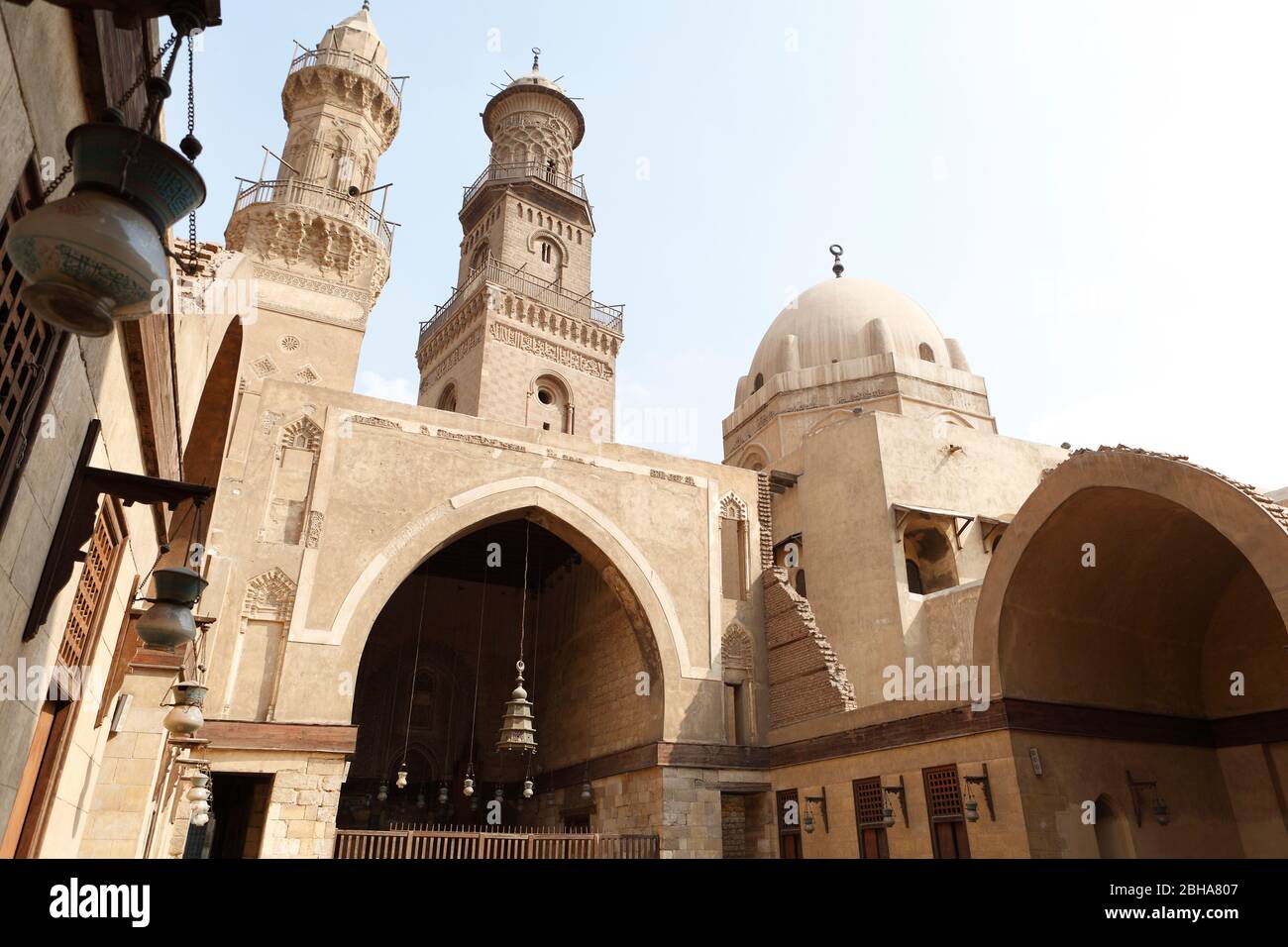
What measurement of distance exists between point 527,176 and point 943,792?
74.4 feet

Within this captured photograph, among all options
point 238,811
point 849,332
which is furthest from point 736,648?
point 849,332

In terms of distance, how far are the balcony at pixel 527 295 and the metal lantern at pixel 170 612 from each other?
2153cm

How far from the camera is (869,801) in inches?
472

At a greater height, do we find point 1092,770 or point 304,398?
point 304,398

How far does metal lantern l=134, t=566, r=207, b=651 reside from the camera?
4031 mm

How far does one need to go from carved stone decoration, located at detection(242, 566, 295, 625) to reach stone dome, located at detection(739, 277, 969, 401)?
15.1 metres

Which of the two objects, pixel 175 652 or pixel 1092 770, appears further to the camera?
pixel 1092 770

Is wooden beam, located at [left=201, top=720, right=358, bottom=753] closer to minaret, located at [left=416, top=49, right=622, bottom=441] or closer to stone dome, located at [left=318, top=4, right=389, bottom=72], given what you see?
minaret, located at [left=416, top=49, right=622, bottom=441]

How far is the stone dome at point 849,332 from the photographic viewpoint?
76.8ft

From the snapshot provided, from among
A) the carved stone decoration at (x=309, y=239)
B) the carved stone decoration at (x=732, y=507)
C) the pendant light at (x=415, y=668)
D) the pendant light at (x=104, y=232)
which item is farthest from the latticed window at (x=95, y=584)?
the pendant light at (x=415, y=668)

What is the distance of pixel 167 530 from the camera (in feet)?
21.6
